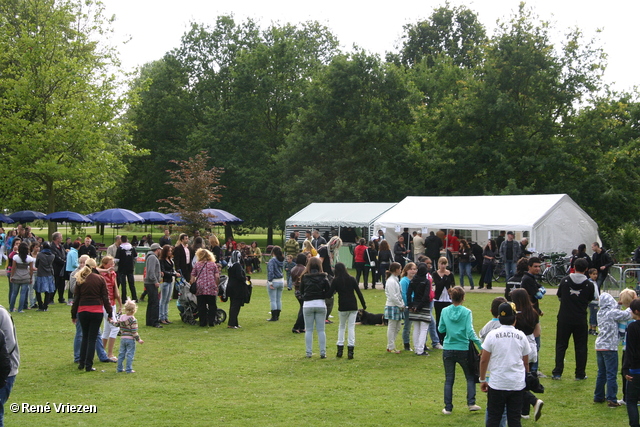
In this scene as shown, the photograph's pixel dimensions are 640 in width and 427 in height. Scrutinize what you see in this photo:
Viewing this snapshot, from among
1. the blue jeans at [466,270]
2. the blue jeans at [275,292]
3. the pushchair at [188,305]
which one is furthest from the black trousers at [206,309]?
the blue jeans at [466,270]

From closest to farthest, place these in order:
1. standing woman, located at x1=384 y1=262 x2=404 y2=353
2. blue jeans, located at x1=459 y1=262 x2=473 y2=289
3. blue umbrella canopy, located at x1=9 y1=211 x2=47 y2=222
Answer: standing woman, located at x1=384 y1=262 x2=404 y2=353, blue jeans, located at x1=459 y1=262 x2=473 y2=289, blue umbrella canopy, located at x1=9 y1=211 x2=47 y2=222

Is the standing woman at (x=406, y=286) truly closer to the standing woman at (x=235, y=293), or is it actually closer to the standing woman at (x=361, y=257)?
the standing woman at (x=235, y=293)

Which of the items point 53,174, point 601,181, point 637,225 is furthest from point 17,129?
point 637,225

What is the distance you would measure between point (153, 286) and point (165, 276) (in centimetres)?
55

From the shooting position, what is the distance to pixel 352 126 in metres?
38.2

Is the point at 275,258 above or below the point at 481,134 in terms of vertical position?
below

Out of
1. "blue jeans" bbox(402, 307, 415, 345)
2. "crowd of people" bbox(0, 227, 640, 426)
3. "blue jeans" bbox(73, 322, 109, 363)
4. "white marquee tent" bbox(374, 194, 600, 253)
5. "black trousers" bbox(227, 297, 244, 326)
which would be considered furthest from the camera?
"white marquee tent" bbox(374, 194, 600, 253)

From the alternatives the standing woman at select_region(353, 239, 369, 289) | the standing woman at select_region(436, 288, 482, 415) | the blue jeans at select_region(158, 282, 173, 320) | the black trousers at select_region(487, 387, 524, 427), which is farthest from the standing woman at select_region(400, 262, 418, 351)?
the standing woman at select_region(353, 239, 369, 289)

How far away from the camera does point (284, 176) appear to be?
132 feet

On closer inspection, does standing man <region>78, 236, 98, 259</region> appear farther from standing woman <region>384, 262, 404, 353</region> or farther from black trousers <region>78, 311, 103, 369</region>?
standing woman <region>384, 262, 404, 353</region>

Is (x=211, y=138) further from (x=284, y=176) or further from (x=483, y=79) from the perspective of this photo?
(x=483, y=79)

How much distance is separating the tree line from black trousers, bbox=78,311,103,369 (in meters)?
18.3

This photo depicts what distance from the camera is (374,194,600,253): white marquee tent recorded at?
23688 millimetres

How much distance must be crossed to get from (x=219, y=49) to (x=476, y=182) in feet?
74.8
